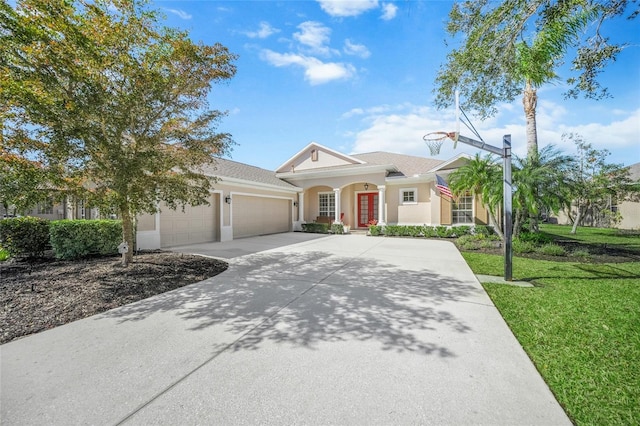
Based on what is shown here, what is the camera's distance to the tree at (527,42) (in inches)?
187

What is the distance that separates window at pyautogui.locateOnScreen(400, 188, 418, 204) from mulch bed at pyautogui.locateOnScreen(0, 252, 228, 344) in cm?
1165

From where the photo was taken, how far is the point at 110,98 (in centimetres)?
512

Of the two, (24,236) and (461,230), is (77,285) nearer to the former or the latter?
(24,236)

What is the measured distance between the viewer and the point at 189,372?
2.58 meters

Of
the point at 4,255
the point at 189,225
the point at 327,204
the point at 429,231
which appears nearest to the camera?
the point at 4,255

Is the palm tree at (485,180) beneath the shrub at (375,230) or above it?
above

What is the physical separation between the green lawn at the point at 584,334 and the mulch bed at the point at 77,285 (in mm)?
5861

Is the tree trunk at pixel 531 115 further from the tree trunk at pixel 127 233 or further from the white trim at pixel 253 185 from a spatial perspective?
the tree trunk at pixel 127 233

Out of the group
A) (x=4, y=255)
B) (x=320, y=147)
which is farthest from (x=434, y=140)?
(x=4, y=255)

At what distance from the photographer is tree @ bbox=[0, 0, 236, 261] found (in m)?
4.49

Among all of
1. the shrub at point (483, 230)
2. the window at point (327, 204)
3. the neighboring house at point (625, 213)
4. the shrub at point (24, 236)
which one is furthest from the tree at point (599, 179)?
the shrub at point (24, 236)

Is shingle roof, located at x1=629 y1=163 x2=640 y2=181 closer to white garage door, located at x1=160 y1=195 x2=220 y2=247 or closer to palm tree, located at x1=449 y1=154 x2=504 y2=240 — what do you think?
palm tree, located at x1=449 y1=154 x2=504 y2=240

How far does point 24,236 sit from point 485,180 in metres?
15.3

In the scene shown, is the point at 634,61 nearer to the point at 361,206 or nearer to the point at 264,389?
the point at 264,389
